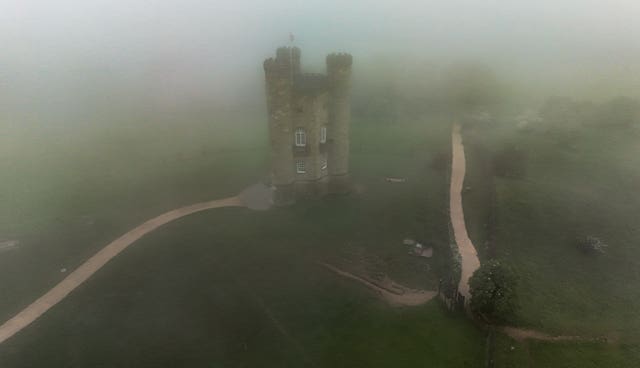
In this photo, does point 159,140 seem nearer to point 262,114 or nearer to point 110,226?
point 262,114

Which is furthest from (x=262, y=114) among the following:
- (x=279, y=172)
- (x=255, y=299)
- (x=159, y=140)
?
(x=255, y=299)

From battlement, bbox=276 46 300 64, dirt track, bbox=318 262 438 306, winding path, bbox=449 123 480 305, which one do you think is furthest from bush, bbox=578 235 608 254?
battlement, bbox=276 46 300 64

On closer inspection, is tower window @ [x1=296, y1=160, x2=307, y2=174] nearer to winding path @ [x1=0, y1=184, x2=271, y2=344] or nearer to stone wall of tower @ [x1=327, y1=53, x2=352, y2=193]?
stone wall of tower @ [x1=327, y1=53, x2=352, y2=193]

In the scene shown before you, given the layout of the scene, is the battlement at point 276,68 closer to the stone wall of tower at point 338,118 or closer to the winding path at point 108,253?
the stone wall of tower at point 338,118

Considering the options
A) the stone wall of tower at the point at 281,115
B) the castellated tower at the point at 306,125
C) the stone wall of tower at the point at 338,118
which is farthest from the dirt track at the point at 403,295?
the stone wall of tower at the point at 338,118

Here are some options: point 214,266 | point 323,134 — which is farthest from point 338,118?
point 214,266

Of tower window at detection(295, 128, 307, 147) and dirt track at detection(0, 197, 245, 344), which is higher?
tower window at detection(295, 128, 307, 147)

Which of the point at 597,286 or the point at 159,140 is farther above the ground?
the point at 159,140
